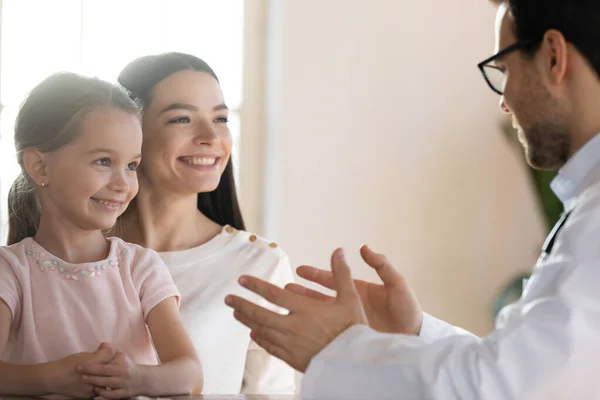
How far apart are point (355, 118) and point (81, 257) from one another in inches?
110

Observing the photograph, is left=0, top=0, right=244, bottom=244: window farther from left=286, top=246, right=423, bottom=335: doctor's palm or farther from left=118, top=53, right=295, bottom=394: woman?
left=286, top=246, right=423, bottom=335: doctor's palm

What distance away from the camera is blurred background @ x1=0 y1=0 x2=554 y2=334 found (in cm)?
400

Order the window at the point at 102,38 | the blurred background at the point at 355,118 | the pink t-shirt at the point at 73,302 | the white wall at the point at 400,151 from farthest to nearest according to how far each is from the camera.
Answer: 1. the white wall at the point at 400,151
2. the blurred background at the point at 355,118
3. the window at the point at 102,38
4. the pink t-shirt at the point at 73,302

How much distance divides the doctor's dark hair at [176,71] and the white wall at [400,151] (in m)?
1.68

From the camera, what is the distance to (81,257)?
164 centimetres

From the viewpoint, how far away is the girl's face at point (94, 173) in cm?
161

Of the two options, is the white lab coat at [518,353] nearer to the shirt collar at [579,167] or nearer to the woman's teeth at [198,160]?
the shirt collar at [579,167]

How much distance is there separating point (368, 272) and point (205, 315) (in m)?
2.17

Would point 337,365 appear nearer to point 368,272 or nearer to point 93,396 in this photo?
point 93,396

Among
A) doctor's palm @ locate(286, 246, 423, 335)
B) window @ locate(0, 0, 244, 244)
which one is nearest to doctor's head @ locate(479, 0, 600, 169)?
doctor's palm @ locate(286, 246, 423, 335)

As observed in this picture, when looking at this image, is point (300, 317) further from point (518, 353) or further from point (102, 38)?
point (102, 38)

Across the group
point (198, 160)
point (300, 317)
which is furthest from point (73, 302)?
point (198, 160)

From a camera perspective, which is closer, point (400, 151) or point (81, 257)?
point (81, 257)

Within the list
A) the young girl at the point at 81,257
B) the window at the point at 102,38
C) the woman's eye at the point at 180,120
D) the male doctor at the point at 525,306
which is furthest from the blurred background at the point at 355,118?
the male doctor at the point at 525,306
